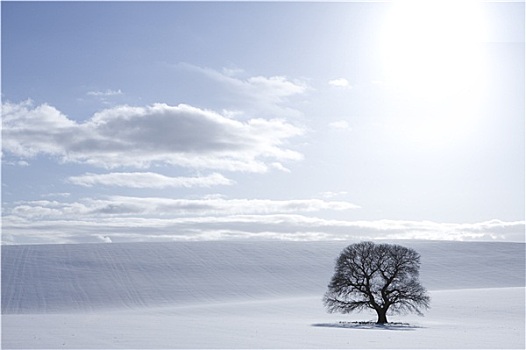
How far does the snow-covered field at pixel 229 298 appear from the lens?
25.5 metres

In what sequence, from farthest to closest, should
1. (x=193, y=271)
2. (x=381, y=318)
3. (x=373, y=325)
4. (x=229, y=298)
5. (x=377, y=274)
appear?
(x=193, y=271) < (x=229, y=298) < (x=377, y=274) < (x=381, y=318) < (x=373, y=325)

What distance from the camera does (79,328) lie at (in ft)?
95.7

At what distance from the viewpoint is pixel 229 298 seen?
5562cm

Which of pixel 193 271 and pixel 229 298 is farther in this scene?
pixel 193 271

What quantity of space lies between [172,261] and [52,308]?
22.5m

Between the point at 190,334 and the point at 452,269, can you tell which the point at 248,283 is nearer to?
the point at 452,269

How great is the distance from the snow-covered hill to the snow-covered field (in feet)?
0.39

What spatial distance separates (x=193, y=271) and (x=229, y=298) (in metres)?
12.3

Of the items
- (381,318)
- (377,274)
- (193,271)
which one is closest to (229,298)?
(193,271)

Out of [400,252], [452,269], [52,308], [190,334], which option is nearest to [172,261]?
[52,308]

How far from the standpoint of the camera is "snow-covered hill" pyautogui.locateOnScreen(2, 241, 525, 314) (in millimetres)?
54969

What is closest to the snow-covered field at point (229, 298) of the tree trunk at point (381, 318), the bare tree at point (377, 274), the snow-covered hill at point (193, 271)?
the snow-covered hill at point (193, 271)

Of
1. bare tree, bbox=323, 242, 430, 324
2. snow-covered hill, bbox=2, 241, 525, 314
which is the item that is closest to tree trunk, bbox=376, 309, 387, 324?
bare tree, bbox=323, 242, 430, 324

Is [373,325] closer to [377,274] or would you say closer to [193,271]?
[377,274]
